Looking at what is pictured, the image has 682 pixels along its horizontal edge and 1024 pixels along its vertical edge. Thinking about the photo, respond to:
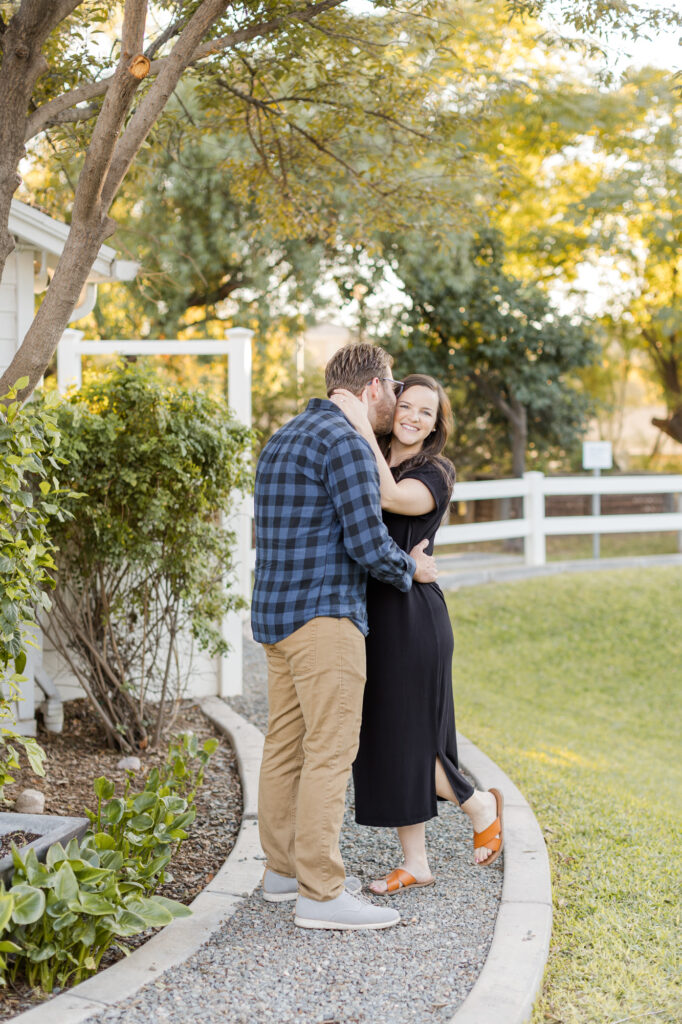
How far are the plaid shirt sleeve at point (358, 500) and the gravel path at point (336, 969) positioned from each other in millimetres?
1223

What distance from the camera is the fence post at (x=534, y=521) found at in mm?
11812

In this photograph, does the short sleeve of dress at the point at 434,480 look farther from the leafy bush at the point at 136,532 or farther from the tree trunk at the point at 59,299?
the leafy bush at the point at 136,532

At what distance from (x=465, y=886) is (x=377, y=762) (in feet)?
1.94

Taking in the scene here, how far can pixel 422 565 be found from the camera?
347 cm

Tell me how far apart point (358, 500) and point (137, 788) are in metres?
2.29

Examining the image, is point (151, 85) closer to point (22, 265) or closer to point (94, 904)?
point (22, 265)

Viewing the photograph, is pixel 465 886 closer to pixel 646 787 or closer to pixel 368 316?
pixel 646 787

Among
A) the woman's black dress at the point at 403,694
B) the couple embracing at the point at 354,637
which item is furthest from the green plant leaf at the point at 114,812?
the woman's black dress at the point at 403,694

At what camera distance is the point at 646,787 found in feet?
18.3

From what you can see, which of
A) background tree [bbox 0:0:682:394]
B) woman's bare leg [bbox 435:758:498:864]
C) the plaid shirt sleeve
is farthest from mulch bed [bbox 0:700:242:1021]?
background tree [bbox 0:0:682:394]

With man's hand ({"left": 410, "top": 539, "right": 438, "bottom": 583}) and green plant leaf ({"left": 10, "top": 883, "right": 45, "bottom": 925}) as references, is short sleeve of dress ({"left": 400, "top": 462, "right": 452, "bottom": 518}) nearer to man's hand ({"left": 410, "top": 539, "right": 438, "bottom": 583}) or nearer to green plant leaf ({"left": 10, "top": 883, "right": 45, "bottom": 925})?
man's hand ({"left": 410, "top": 539, "right": 438, "bottom": 583})

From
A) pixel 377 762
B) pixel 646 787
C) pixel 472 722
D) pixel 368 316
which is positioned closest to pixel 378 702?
pixel 377 762

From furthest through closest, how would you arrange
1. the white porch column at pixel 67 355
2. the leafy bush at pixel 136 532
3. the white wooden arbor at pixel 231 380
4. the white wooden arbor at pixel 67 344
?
the white porch column at pixel 67 355
the white wooden arbor at pixel 231 380
the white wooden arbor at pixel 67 344
the leafy bush at pixel 136 532

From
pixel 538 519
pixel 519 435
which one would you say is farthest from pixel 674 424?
pixel 538 519
